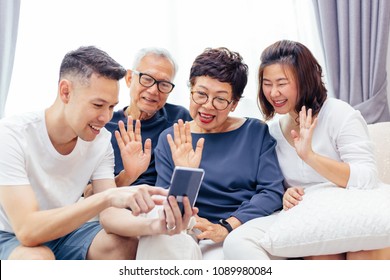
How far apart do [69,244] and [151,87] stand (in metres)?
0.76

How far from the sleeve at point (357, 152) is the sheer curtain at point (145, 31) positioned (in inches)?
38.6

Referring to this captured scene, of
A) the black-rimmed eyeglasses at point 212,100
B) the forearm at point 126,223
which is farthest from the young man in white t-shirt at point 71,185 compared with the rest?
the black-rimmed eyeglasses at point 212,100

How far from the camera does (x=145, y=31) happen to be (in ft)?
9.12

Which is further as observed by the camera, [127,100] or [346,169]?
[127,100]

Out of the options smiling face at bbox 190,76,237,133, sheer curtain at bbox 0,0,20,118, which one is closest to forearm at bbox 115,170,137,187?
smiling face at bbox 190,76,237,133

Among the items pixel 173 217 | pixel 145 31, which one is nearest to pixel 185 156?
pixel 173 217

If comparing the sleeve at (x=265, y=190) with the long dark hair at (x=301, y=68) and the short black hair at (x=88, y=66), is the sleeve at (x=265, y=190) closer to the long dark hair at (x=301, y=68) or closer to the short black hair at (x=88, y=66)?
the long dark hair at (x=301, y=68)

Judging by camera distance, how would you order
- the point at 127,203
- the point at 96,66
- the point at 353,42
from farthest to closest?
the point at 353,42 < the point at 96,66 < the point at 127,203

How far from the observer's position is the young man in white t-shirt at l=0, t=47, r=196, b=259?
1.43 metres

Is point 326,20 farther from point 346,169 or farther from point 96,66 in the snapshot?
point 96,66
